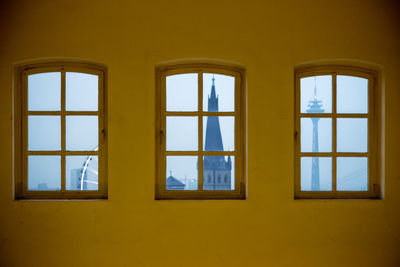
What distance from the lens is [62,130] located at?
12.0 feet

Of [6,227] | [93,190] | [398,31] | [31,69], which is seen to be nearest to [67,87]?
[31,69]

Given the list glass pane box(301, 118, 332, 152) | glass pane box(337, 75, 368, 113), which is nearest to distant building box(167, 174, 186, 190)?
glass pane box(301, 118, 332, 152)

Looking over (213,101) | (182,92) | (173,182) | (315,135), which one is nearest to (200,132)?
(213,101)

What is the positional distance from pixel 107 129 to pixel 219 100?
1.16 meters

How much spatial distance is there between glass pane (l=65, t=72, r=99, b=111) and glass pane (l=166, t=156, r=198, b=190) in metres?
0.96

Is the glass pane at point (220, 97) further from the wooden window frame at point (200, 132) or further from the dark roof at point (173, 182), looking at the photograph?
the dark roof at point (173, 182)

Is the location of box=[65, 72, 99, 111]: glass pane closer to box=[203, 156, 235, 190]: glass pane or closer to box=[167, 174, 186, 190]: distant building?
box=[167, 174, 186, 190]: distant building

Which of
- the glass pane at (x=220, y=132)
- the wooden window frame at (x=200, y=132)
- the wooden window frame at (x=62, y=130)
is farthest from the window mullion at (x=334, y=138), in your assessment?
the wooden window frame at (x=62, y=130)

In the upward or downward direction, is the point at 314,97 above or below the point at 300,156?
above

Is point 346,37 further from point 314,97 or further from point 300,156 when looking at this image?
point 300,156

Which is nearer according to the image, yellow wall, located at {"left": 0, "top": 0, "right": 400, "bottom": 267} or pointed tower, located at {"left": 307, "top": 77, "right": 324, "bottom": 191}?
yellow wall, located at {"left": 0, "top": 0, "right": 400, "bottom": 267}

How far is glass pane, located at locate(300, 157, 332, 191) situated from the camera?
3.73 meters

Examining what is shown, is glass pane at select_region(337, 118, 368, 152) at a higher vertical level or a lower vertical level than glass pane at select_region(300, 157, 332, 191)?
higher

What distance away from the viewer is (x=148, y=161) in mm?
3576
